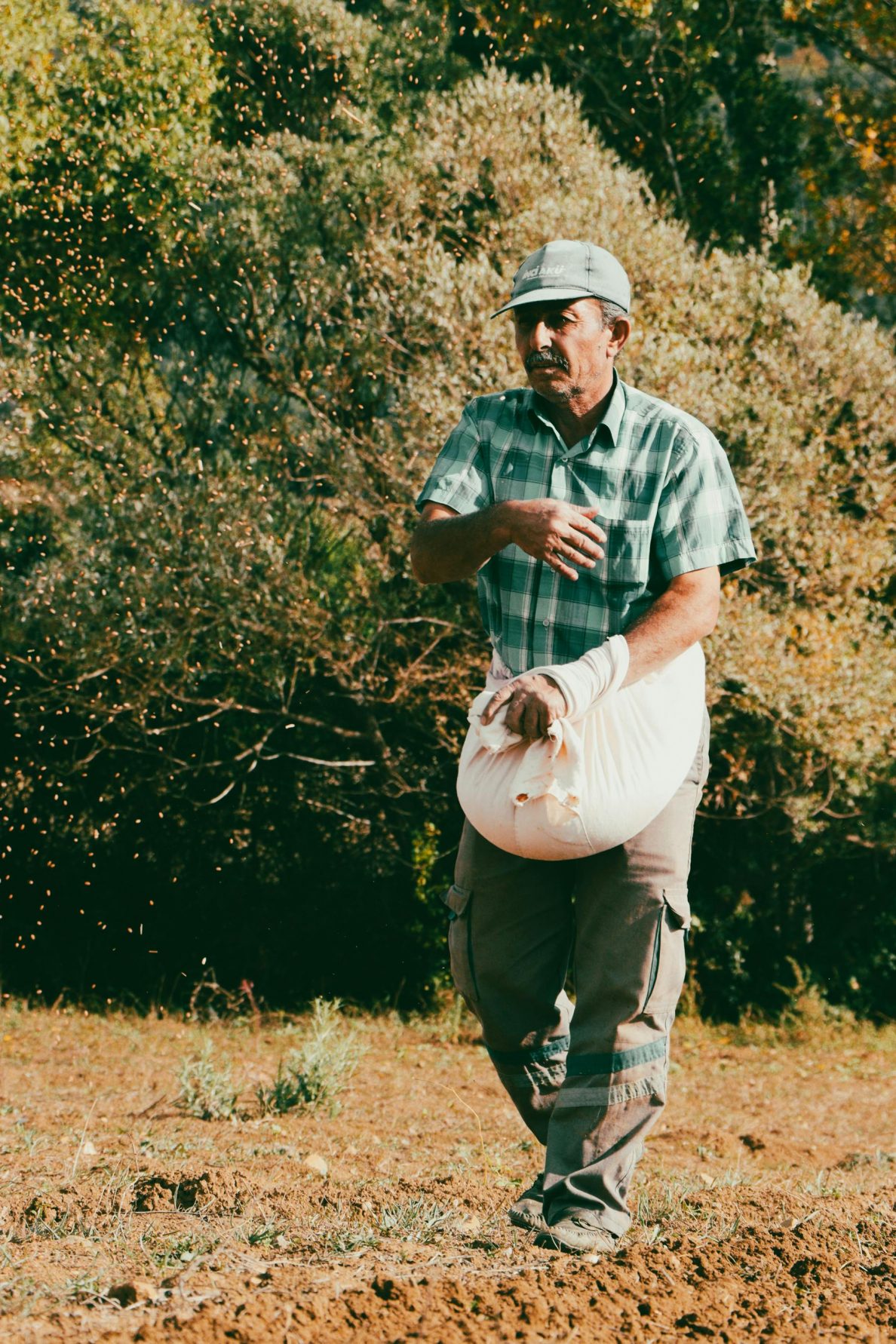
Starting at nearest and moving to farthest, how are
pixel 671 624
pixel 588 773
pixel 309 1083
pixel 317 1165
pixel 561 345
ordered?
pixel 588 773 < pixel 671 624 < pixel 561 345 < pixel 317 1165 < pixel 309 1083

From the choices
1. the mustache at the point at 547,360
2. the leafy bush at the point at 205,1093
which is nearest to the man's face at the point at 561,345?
the mustache at the point at 547,360

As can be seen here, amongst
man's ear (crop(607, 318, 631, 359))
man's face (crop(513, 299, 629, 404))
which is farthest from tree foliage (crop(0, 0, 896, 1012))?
man's face (crop(513, 299, 629, 404))

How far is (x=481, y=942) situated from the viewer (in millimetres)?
3125

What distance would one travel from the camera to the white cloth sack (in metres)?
2.81

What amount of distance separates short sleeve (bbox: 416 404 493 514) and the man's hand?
1.56ft

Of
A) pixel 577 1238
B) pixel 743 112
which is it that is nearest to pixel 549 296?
pixel 577 1238

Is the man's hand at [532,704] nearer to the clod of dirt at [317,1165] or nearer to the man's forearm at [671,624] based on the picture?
the man's forearm at [671,624]

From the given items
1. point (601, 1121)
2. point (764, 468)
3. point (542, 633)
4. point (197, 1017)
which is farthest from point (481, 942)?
point (197, 1017)

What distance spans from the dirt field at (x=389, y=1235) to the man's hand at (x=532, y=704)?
1.02m

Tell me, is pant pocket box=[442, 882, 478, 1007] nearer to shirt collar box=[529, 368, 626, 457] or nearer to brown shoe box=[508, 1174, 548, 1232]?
brown shoe box=[508, 1174, 548, 1232]

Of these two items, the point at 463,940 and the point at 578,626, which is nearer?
the point at 578,626

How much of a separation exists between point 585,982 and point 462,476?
3.80 ft

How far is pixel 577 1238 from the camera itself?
8.93 ft

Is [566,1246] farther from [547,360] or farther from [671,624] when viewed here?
[547,360]
